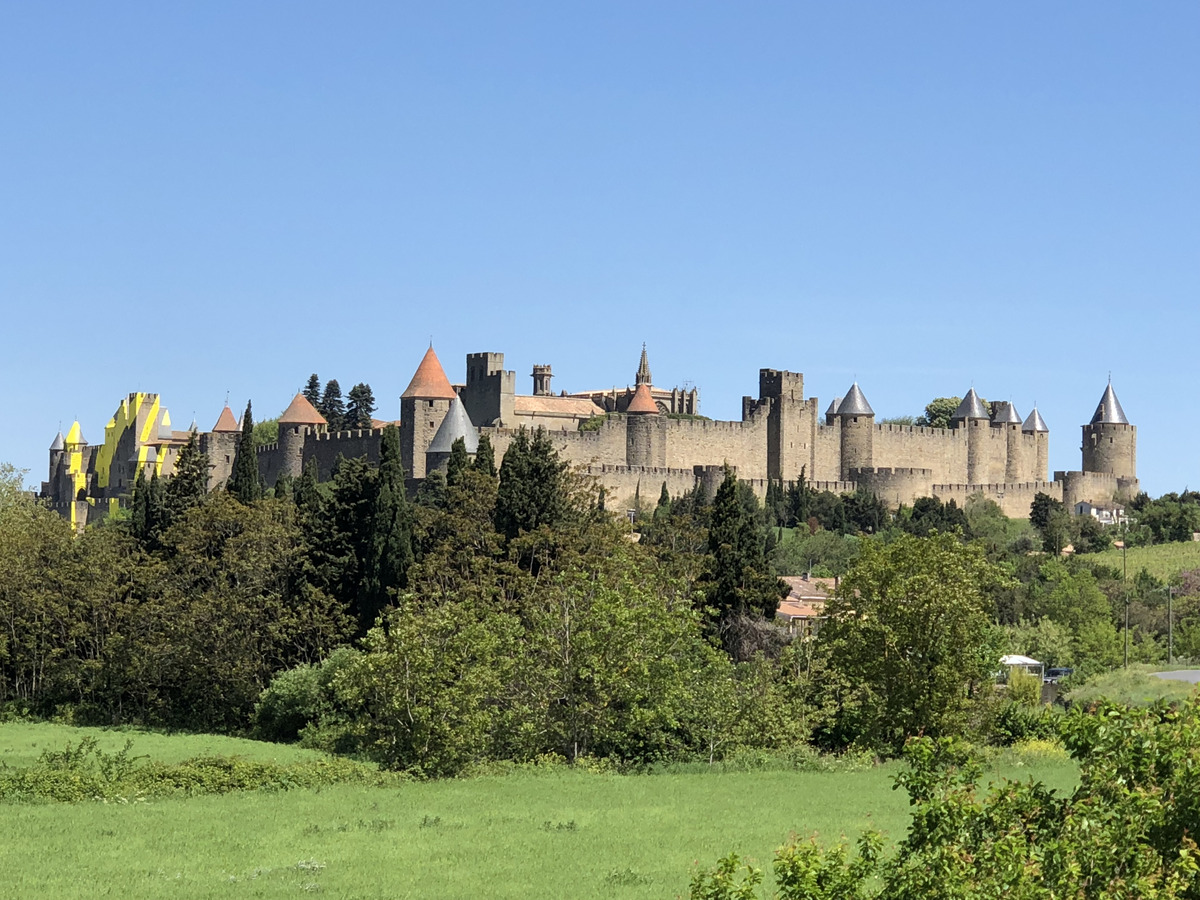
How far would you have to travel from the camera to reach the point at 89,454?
8262 cm

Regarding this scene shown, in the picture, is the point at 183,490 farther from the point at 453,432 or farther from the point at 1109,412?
the point at 1109,412

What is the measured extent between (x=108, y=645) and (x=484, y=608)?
9.43 m

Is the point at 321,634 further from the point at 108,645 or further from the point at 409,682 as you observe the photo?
the point at 409,682

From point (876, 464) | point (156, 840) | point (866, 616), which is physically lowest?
point (156, 840)

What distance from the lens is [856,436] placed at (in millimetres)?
77750

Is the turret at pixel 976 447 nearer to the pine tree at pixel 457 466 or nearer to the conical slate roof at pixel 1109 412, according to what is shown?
the conical slate roof at pixel 1109 412

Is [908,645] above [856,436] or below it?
below

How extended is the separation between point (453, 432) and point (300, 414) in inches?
454

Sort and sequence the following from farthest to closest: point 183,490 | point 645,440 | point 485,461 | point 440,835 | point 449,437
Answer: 1. point 645,440
2. point 449,437
3. point 183,490
4. point 485,461
5. point 440,835

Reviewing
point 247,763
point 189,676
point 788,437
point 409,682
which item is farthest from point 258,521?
point 788,437

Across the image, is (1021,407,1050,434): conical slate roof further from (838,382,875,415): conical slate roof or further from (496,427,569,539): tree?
(496,427,569,539): tree

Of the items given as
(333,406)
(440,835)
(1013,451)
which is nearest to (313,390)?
(333,406)

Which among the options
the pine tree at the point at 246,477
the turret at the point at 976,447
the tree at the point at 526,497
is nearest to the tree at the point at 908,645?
the tree at the point at 526,497

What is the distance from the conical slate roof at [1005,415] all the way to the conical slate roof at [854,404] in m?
7.49
